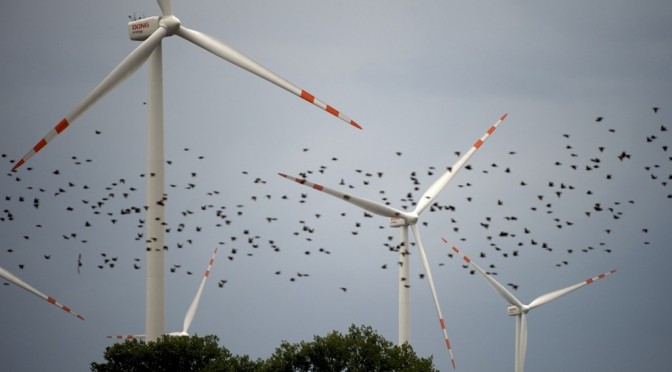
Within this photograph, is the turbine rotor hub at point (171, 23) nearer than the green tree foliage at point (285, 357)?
Yes

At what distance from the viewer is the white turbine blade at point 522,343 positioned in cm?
13762

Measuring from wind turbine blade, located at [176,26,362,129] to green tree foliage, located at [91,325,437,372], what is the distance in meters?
29.9

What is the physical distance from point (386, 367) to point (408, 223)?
15.9 metres

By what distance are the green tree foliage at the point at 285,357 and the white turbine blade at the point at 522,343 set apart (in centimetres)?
2154

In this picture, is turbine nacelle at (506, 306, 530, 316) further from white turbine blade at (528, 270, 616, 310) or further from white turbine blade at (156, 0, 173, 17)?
white turbine blade at (156, 0, 173, 17)

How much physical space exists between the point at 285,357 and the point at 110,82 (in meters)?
36.7

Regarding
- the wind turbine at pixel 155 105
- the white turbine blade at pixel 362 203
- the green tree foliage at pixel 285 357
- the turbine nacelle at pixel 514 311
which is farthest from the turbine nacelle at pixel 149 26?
the turbine nacelle at pixel 514 311

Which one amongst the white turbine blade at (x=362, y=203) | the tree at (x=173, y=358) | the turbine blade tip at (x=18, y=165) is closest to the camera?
the turbine blade tip at (x=18, y=165)

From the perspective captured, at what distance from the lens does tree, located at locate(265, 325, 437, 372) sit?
11725 cm

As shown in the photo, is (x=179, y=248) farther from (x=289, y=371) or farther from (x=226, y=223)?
(x=289, y=371)

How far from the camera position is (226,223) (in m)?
82.3

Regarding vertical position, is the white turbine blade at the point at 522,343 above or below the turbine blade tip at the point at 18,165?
above

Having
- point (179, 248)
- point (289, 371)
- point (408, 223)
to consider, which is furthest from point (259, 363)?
point (179, 248)

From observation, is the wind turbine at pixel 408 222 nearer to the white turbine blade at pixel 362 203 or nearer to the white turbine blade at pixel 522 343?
the white turbine blade at pixel 362 203
